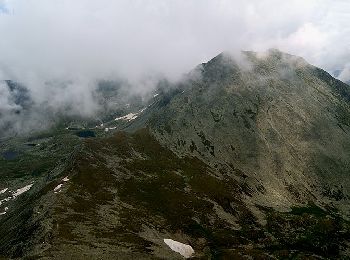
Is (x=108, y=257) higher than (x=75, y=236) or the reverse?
the reverse

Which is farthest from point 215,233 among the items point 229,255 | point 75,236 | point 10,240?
point 10,240

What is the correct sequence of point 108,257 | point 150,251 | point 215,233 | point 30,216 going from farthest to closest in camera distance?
point 215,233
point 30,216
point 150,251
point 108,257

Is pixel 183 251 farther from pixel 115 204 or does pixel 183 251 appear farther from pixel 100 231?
pixel 115 204

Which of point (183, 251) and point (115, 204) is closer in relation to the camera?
point (183, 251)

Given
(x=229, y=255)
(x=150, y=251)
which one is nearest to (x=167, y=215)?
(x=229, y=255)

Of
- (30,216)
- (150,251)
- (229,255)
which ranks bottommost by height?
(229,255)

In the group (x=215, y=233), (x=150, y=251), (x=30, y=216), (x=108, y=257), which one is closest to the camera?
(x=108, y=257)

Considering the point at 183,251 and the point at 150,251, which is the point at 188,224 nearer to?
the point at 183,251
